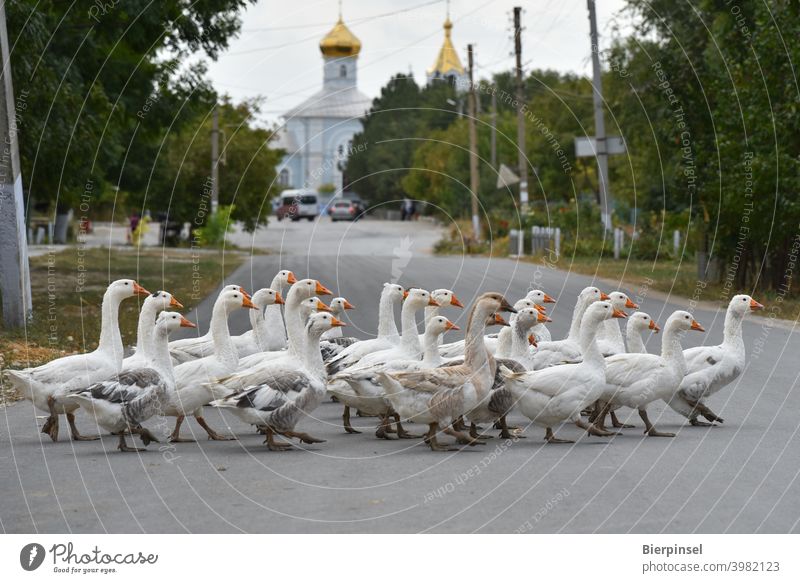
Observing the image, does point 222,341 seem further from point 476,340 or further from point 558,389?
point 558,389

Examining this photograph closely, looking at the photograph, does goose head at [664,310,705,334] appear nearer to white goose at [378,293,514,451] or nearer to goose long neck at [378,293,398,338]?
white goose at [378,293,514,451]

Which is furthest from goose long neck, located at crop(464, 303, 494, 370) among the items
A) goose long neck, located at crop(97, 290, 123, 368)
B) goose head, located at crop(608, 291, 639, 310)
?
goose long neck, located at crop(97, 290, 123, 368)

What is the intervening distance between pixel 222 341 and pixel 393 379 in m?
1.75

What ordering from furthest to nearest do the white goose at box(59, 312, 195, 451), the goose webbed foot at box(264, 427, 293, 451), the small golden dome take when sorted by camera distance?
the small golden dome, the goose webbed foot at box(264, 427, 293, 451), the white goose at box(59, 312, 195, 451)

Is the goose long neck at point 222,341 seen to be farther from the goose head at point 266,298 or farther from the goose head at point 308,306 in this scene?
the goose head at point 266,298

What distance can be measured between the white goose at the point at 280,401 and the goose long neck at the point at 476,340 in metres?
1.24

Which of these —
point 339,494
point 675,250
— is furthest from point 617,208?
point 339,494

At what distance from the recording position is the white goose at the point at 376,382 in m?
10.9

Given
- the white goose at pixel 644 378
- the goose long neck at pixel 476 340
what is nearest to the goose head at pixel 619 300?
the white goose at pixel 644 378

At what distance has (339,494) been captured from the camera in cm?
A: 843

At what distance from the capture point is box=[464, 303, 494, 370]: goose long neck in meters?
10.4

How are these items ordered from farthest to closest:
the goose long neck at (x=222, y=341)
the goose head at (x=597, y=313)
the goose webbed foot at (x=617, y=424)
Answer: the goose webbed foot at (x=617, y=424) < the goose long neck at (x=222, y=341) < the goose head at (x=597, y=313)

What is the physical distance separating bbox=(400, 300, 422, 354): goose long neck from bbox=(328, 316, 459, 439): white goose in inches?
20.6

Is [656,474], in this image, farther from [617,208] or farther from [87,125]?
[617,208]
